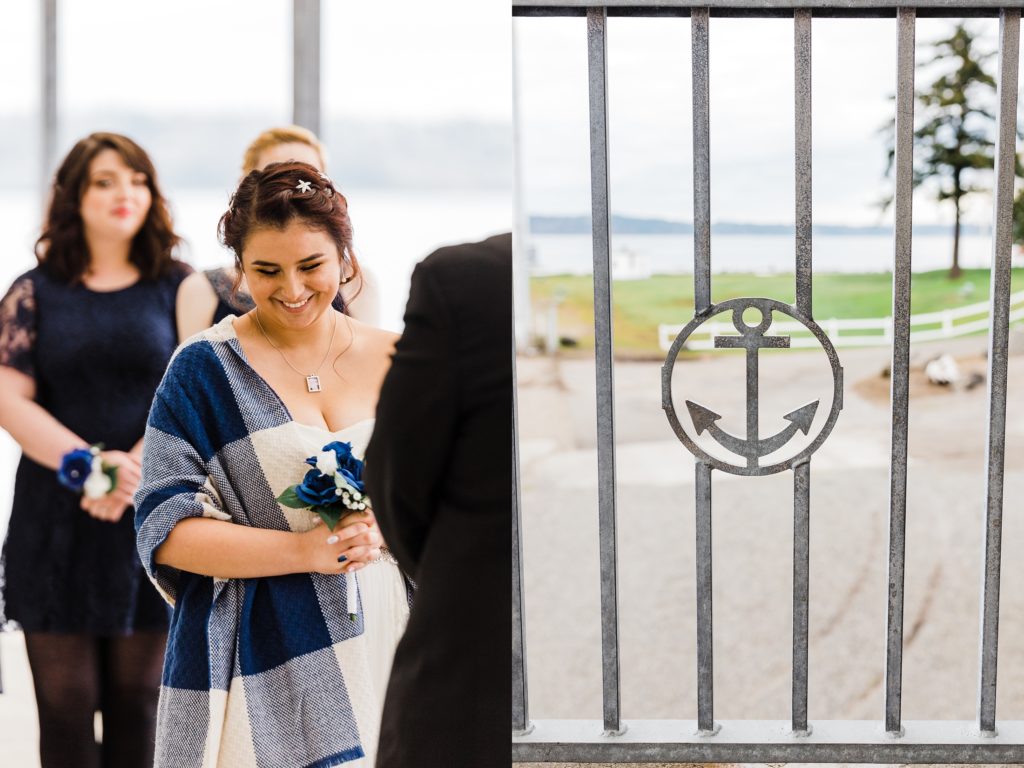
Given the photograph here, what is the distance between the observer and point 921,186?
15.4ft

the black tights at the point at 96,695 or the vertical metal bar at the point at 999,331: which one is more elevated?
the vertical metal bar at the point at 999,331

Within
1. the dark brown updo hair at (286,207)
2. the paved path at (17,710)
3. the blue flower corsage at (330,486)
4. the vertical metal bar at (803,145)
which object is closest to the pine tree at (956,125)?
the vertical metal bar at (803,145)

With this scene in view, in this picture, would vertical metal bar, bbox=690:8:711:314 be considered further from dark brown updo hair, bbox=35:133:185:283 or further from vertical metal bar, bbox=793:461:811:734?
dark brown updo hair, bbox=35:133:185:283

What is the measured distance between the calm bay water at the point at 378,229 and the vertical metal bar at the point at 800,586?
27.6 inches

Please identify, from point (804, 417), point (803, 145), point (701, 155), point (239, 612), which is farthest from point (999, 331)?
point (239, 612)

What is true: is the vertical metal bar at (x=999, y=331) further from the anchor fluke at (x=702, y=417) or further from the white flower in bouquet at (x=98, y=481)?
the white flower in bouquet at (x=98, y=481)

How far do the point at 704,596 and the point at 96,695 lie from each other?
0.97 meters

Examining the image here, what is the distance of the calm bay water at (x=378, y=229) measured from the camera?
4.12 ft

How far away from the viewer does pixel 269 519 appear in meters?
1.28

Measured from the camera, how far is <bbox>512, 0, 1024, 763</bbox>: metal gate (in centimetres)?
156

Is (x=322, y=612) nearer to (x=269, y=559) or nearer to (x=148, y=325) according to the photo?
(x=269, y=559)

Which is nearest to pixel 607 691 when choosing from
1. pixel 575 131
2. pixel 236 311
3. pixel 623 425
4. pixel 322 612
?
pixel 322 612

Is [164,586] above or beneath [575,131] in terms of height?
beneath

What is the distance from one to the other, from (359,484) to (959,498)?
481cm
